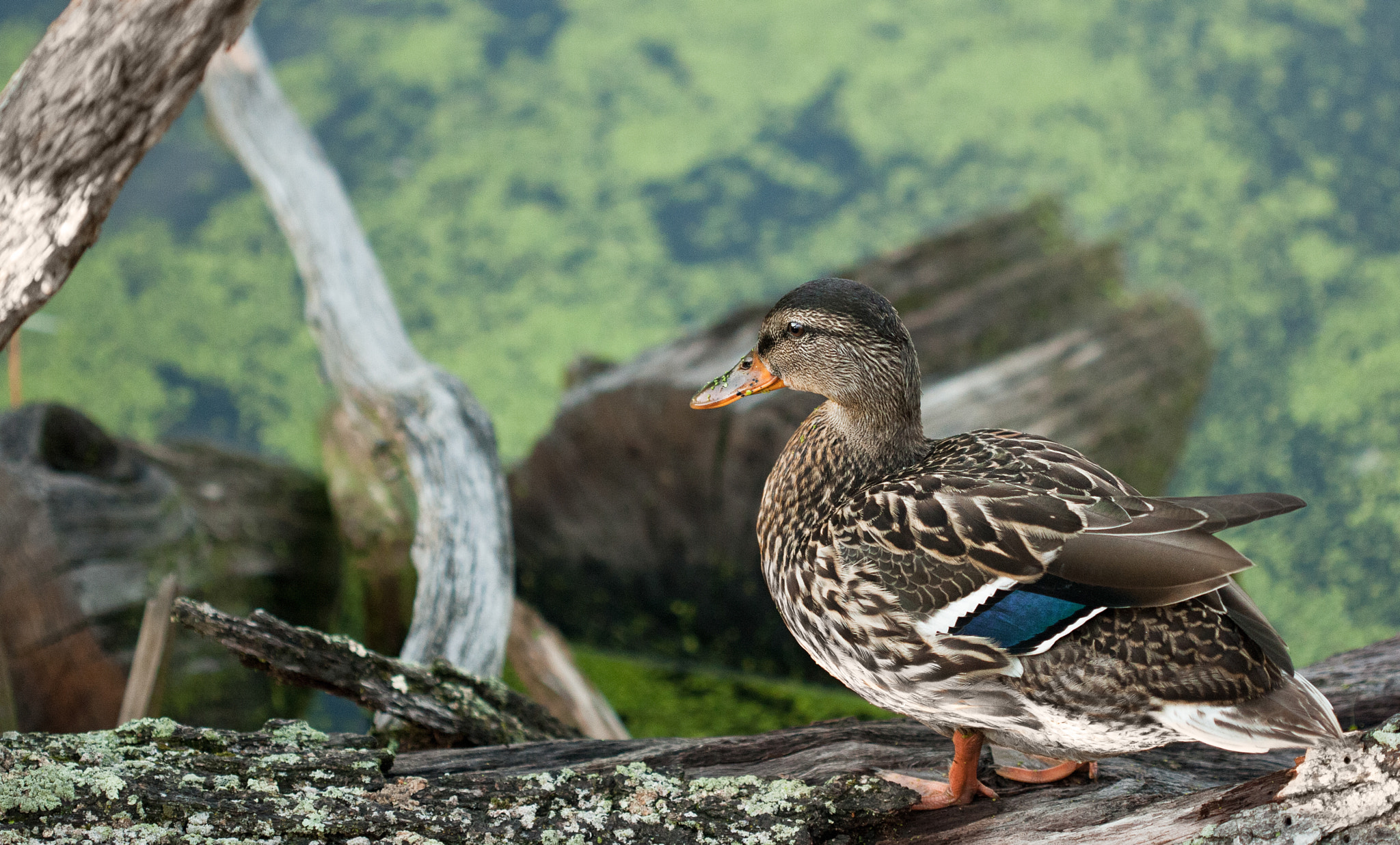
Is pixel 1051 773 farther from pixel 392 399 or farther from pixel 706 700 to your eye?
pixel 392 399

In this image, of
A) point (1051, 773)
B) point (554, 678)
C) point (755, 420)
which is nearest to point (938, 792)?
point (1051, 773)

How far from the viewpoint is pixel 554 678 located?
2156 millimetres

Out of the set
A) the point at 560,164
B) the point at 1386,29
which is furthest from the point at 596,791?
the point at 1386,29

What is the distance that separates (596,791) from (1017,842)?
0.49m

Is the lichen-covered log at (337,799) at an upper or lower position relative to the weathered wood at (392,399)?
lower

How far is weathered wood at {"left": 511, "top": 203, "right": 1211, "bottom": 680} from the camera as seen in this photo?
2184 mm

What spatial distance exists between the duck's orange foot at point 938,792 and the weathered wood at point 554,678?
98 cm

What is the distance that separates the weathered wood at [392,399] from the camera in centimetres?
188

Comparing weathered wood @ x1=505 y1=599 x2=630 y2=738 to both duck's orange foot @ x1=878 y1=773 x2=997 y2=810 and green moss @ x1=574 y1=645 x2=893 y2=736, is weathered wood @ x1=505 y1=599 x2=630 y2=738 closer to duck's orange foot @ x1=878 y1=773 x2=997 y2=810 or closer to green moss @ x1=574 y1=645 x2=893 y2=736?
green moss @ x1=574 y1=645 x2=893 y2=736

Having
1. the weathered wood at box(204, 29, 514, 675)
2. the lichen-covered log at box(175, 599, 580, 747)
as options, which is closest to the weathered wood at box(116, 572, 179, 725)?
the weathered wood at box(204, 29, 514, 675)

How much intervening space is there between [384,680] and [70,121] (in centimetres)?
80

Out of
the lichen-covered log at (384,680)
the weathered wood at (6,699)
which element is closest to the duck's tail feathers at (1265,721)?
the lichen-covered log at (384,680)

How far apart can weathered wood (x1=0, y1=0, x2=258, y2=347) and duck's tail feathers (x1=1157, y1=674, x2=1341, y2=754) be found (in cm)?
138

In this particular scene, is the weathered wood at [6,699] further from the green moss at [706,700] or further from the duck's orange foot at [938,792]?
the duck's orange foot at [938,792]
